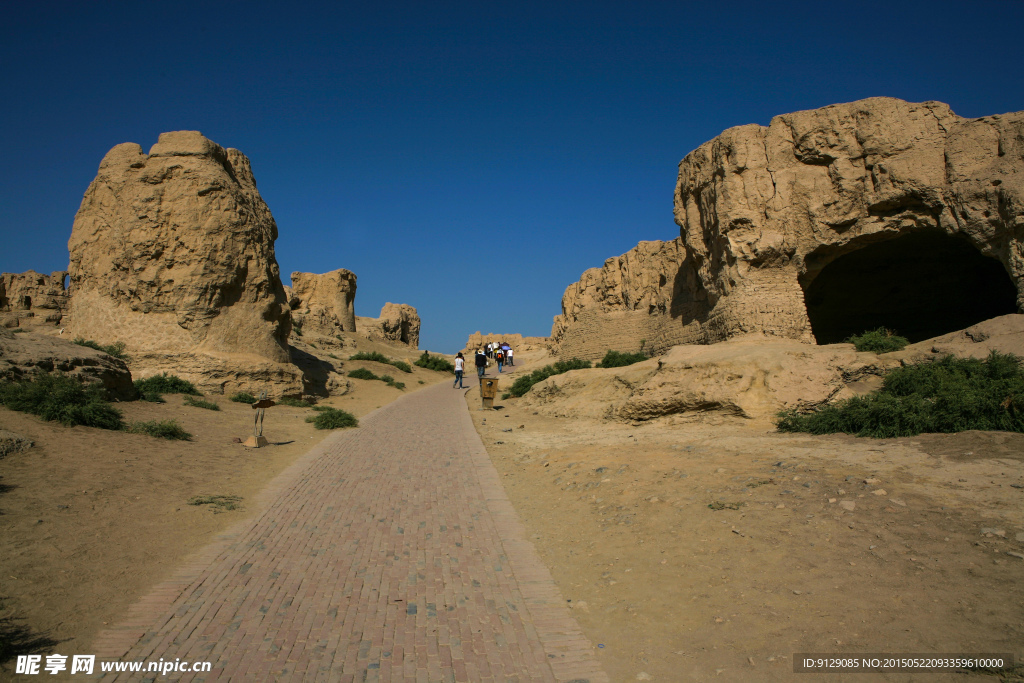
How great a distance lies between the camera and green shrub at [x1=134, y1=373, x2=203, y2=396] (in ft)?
43.2

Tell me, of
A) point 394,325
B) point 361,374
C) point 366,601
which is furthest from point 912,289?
point 394,325

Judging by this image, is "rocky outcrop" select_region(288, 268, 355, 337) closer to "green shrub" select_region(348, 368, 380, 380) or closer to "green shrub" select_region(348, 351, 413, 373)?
"green shrub" select_region(348, 351, 413, 373)

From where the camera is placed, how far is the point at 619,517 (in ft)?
18.9

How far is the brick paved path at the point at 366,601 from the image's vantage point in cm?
336

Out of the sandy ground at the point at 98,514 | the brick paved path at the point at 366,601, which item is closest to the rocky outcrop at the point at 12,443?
the sandy ground at the point at 98,514

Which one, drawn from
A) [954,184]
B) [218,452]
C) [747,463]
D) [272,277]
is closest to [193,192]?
[272,277]

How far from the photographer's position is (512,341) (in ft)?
219

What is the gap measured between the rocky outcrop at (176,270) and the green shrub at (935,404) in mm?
14835

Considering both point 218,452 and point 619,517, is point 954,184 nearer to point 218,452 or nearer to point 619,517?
point 619,517

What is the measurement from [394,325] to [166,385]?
41.7 m

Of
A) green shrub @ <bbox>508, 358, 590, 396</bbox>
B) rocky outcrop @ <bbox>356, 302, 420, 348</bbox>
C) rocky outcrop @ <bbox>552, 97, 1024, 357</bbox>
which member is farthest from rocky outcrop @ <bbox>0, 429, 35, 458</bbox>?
rocky outcrop @ <bbox>356, 302, 420, 348</bbox>

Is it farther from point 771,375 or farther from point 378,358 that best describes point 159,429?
point 378,358

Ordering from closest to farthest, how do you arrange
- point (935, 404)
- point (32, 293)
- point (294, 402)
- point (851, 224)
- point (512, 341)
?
point (935, 404), point (851, 224), point (294, 402), point (32, 293), point (512, 341)

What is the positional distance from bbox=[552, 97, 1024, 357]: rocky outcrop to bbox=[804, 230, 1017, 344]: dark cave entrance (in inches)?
1.9
